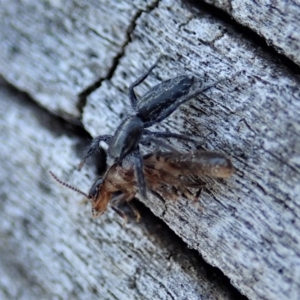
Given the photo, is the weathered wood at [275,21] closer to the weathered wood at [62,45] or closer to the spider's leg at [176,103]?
the spider's leg at [176,103]

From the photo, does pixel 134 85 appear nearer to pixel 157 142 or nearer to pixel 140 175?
pixel 157 142

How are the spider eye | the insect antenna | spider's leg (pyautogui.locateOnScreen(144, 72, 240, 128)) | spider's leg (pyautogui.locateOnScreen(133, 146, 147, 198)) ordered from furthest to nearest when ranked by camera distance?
the insect antenna
the spider eye
spider's leg (pyautogui.locateOnScreen(133, 146, 147, 198))
spider's leg (pyautogui.locateOnScreen(144, 72, 240, 128))

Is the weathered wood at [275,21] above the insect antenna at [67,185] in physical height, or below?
above

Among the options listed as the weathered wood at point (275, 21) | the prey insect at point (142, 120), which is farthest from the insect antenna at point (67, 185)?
the weathered wood at point (275, 21)

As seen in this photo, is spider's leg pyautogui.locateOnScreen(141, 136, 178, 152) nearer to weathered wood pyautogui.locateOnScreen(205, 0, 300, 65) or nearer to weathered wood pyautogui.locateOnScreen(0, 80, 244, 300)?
weathered wood pyautogui.locateOnScreen(0, 80, 244, 300)

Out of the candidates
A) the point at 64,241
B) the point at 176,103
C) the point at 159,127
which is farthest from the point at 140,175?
the point at 64,241

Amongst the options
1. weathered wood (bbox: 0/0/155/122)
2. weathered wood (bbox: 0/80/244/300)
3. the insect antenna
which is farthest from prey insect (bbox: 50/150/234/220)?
weathered wood (bbox: 0/0/155/122)

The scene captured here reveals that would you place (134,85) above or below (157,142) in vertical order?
above
